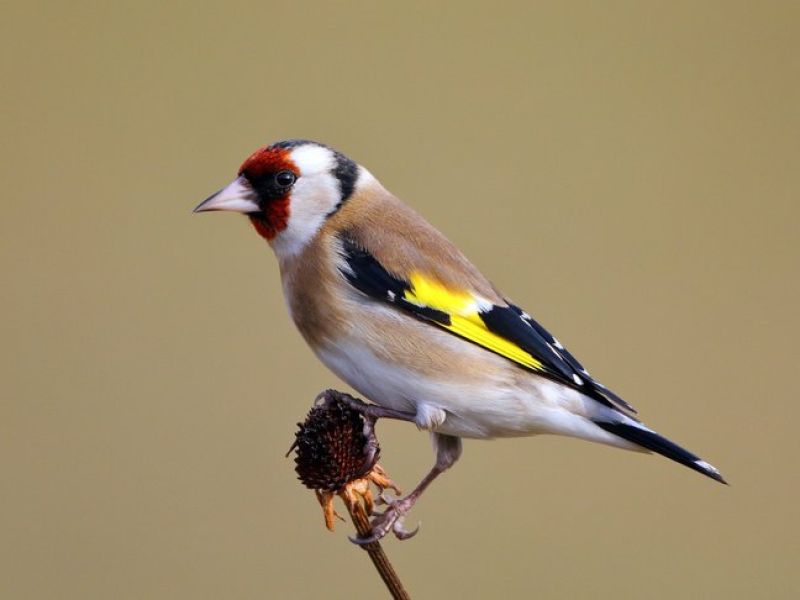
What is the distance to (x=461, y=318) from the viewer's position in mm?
2211

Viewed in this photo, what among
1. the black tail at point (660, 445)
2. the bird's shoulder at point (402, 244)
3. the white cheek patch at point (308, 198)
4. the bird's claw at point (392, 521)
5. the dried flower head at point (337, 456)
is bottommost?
the black tail at point (660, 445)

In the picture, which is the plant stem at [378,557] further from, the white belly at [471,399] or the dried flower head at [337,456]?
the white belly at [471,399]

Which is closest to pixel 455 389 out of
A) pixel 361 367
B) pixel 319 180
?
pixel 361 367

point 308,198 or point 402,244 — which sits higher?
point 308,198

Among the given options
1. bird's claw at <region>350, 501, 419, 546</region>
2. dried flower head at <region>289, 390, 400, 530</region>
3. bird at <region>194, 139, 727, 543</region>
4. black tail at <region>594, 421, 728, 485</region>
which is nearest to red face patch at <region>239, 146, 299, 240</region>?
bird at <region>194, 139, 727, 543</region>

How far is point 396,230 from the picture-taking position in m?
2.32

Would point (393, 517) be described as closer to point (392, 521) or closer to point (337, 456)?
point (392, 521)

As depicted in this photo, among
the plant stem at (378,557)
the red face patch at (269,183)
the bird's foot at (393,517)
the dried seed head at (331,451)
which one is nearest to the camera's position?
the plant stem at (378,557)

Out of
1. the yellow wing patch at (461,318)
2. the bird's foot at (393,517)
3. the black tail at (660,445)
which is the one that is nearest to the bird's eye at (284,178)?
the yellow wing patch at (461,318)

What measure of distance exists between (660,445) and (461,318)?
0.43m

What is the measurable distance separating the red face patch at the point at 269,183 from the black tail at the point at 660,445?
28.7 inches

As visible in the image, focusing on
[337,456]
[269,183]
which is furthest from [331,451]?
[269,183]

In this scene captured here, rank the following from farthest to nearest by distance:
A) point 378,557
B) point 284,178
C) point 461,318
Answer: point 284,178, point 461,318, point 378,557

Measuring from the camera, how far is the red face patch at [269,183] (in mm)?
2305
